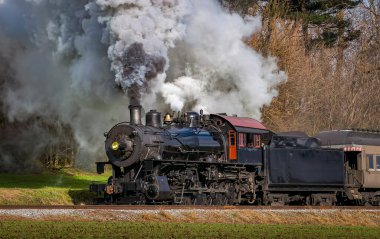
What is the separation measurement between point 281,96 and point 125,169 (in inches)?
839

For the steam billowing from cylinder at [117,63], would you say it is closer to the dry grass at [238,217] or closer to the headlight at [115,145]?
the headlight at [115,145]

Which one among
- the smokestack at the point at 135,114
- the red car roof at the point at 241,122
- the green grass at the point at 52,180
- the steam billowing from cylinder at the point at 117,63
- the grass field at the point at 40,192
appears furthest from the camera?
the green grass at the point at 52,180

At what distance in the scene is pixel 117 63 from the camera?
75.1 ft

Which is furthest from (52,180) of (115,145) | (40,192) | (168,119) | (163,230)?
(163,230)

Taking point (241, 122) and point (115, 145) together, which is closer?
point (115, 145)

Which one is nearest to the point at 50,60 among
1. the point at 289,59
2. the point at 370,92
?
the point at 289,59

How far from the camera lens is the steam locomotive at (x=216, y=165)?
20125 mm

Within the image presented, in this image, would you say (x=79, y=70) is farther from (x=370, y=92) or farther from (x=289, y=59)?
(x=370, y=92)

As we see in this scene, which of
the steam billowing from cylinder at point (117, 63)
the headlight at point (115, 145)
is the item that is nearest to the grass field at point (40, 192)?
the steam billowing from cylinder at point (117, 63)

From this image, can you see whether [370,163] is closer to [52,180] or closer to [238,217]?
[238,217]

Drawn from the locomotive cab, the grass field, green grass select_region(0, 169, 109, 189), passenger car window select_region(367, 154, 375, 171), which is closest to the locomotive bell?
the locomotive cab

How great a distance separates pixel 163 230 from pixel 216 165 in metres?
7.77

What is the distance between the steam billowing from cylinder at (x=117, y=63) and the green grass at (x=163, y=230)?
21.6ft

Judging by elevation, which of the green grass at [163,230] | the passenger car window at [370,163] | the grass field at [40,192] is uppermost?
the passenger car window at [370,163]
